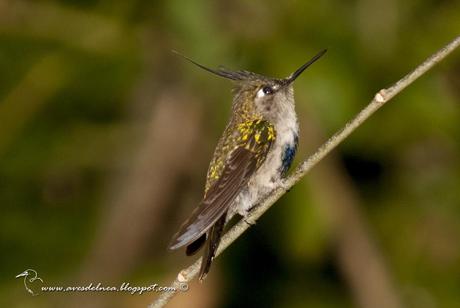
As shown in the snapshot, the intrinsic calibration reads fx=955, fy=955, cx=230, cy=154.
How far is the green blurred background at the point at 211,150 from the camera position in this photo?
4.84 metres

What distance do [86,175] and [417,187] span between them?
7.11ft

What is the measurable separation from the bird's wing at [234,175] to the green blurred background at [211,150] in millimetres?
574

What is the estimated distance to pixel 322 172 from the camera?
5.02m

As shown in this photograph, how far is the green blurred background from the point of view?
15.9ft

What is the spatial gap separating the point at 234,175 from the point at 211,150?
1.90 m

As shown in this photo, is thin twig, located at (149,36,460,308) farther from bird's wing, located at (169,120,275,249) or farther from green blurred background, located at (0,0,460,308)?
green blurred background, located at (0,0,460,308)

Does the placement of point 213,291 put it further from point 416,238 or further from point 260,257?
point 416,238

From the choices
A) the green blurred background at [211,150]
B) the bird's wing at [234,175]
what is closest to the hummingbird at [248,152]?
the bird's wing at [234,175]

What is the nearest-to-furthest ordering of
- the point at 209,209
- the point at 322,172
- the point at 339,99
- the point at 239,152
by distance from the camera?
the point at 209,209 → the point at 239,152 → the point at 339,99 → the point at 322,172

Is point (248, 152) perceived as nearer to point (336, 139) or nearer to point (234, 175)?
point (234, 175)

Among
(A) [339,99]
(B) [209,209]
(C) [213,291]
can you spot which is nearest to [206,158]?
(C) [213,291]

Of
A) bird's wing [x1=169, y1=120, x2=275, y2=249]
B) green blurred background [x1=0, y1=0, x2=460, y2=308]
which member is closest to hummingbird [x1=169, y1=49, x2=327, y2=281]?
bird's wing [x1=169, y1=120, x2=275, y2=249]

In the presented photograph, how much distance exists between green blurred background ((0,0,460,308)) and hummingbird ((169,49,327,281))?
0.29 metres

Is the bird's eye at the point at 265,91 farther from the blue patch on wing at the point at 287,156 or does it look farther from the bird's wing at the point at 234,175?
the blue patch on wing at the point at 287,156
